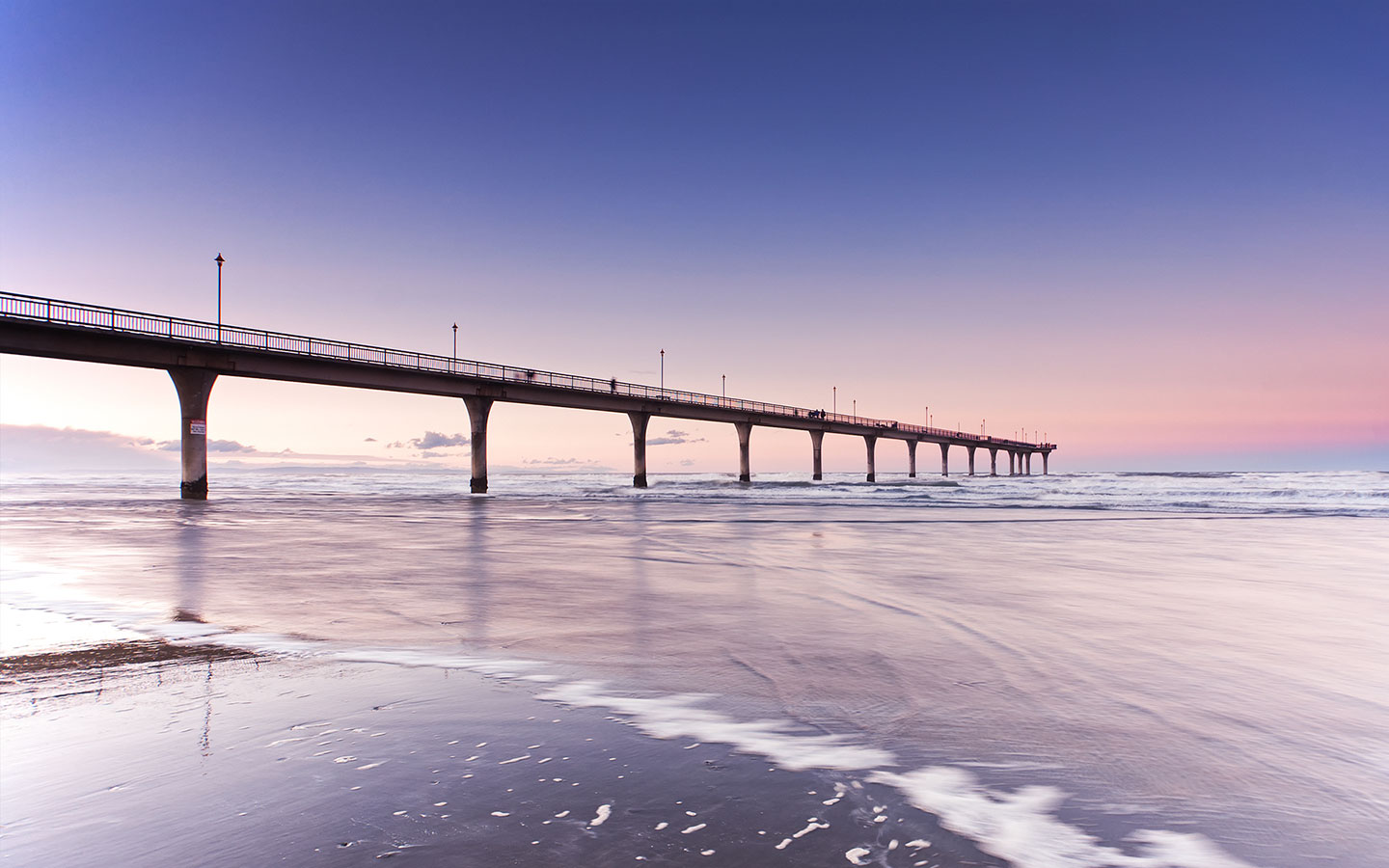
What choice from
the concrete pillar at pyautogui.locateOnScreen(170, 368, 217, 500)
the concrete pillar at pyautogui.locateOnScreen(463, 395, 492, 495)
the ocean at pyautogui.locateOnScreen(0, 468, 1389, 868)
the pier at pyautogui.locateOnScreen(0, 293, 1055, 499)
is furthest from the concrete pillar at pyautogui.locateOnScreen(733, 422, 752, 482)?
the ocean at pyautogui.locateOnScreen(0, 468, 1389, 868)

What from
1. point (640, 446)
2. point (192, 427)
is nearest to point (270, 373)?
point (192, 427)

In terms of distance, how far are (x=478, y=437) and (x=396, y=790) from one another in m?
55.8

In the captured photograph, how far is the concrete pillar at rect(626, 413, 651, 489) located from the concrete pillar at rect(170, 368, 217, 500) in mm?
39483

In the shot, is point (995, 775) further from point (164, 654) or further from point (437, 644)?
point (164, 654)

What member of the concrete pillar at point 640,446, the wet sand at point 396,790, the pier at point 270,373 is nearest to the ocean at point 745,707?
the wet sand at point 396,790

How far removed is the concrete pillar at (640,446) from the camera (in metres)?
73.3

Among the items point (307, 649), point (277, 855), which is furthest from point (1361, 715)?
point (307, 649)

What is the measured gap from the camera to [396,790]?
3.19m

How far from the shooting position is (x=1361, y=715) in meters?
4.50

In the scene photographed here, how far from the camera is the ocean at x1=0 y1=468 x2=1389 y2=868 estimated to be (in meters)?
2.81

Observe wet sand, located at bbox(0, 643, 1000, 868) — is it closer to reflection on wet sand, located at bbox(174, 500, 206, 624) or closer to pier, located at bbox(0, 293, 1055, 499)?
reflection on wet sand, located at bbox(174, 500, 206, 624)

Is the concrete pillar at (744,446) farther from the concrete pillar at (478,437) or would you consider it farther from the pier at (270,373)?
the concrete pillar at (478,437)

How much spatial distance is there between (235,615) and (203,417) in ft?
130

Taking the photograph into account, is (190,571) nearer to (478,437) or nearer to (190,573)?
(190,573)
